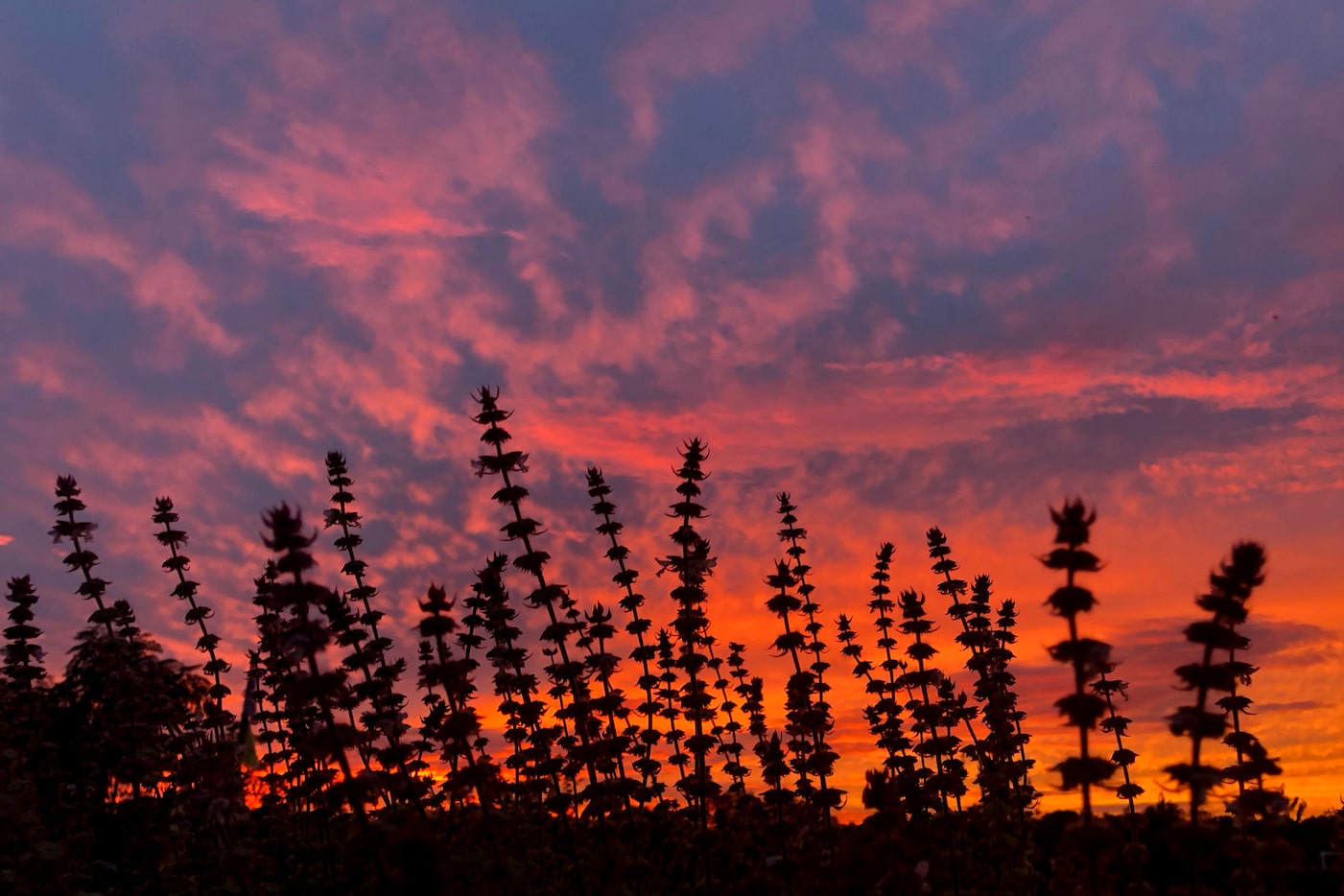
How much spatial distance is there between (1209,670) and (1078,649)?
193 centimetres

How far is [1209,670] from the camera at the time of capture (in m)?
15.2

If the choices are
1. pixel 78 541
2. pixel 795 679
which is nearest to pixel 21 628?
pixel 78 541

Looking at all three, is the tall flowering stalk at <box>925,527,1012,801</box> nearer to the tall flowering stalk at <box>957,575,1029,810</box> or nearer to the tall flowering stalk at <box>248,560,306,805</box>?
the tall flowering stalk at <box>957,575,1029,810</box>

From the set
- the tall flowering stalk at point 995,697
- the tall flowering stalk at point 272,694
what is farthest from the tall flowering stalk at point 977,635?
the tall flowering stalk at point 272,694

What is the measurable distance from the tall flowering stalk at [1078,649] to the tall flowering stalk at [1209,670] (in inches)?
41.8

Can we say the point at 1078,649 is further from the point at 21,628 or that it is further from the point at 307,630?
the point at 21,628

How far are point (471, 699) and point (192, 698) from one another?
21685mm

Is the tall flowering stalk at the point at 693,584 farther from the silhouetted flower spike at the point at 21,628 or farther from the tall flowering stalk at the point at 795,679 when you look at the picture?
the silhouetted flower spike at the point at 21,628

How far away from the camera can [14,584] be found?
95.0ft

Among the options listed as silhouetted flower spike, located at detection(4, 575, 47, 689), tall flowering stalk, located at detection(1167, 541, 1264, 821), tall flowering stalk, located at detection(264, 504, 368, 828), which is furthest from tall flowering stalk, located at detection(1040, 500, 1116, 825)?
silhouetted flower spike, located at detection(4, 575, 47, 689)

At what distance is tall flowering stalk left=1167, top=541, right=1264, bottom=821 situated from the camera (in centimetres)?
1480

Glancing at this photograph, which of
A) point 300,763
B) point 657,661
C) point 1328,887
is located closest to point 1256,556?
point 1328,887

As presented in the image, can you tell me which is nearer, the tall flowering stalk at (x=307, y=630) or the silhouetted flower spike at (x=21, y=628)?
the tall flowering stalk at (x=307, y=630)

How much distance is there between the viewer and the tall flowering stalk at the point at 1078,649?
49.6ft
